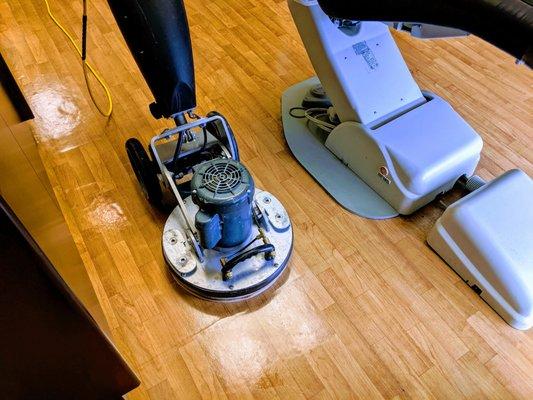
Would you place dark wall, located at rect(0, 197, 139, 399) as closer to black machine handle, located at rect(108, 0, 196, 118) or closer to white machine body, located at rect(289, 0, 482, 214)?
black machine handle, located at rect(108, 0, 196, 118)

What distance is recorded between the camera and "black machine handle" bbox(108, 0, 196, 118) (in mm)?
971

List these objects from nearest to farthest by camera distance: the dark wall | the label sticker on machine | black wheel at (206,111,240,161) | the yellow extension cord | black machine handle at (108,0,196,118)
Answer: the dark wall < black machine handle at (108,0,196,118) < black wheel at (206,111,240,161) < the label sticker on machine < the yellow extension cord

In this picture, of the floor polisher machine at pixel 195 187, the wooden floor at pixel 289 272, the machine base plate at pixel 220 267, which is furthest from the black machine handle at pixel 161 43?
the wooden floor at pixel 289 272

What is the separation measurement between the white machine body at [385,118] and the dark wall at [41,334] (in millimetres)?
966

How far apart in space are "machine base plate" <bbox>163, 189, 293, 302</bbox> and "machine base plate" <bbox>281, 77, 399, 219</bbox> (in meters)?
0.29

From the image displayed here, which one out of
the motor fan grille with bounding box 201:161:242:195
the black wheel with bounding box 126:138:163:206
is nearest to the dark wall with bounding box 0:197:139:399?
the motor fan grille with bounding box 201:161:242:195

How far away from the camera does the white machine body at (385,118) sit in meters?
1.29

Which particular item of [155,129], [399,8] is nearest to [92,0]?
[155,129]

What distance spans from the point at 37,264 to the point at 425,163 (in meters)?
1.09

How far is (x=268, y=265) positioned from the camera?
1.21m

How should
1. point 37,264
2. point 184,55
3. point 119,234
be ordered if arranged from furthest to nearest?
1. point 119,234
2. point 184,55
3. point 37,264

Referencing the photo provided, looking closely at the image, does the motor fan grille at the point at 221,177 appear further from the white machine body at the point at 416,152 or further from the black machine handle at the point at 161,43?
the white machine body at the point at 416,152

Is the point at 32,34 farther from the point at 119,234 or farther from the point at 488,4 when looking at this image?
the point at 488,4

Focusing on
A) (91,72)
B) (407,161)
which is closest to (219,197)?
(407,161)
